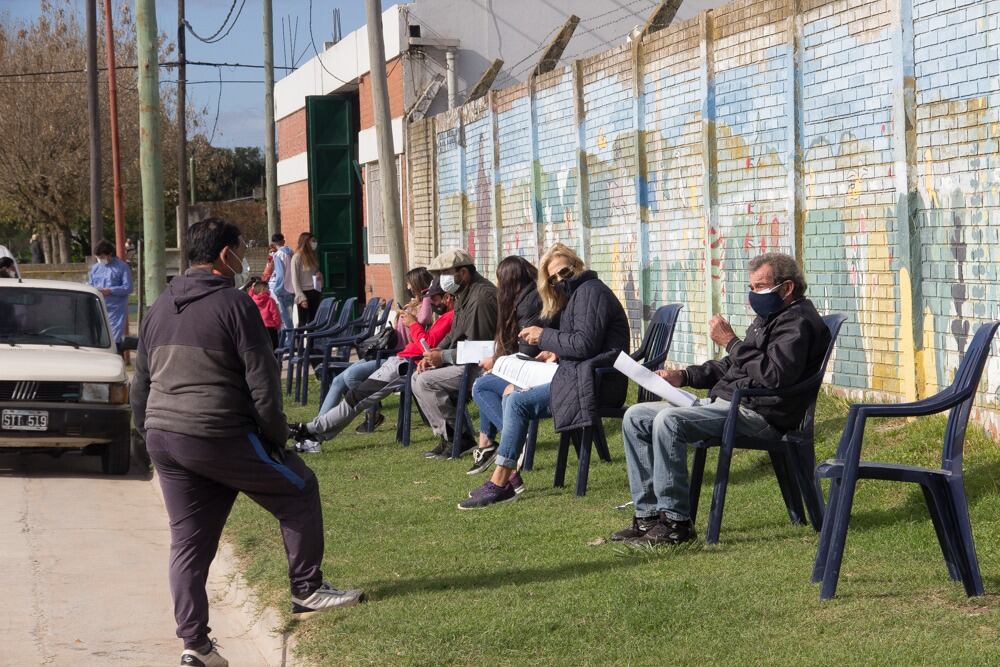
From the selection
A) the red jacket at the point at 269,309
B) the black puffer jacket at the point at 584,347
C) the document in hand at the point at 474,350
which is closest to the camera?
the black puffer jacket at the point at 584,347

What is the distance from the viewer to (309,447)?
38.7 feet

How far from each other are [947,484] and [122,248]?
2190 centimetres

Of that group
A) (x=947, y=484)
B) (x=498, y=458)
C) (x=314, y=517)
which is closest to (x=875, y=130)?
(x=498, y=458)

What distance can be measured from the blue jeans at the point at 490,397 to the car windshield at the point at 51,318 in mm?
4152

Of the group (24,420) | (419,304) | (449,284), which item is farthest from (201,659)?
(419,304)

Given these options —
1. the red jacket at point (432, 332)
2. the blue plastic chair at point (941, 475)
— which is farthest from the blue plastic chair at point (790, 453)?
the red jacket at point (432, 332)

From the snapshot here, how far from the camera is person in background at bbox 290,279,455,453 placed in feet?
37.6

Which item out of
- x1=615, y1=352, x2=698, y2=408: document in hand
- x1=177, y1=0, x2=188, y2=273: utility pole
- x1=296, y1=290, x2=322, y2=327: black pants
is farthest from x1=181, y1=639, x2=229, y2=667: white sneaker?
x1=177, y1=0, x2=188, y2=273: utility pole

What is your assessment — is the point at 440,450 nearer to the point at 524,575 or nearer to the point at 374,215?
the point at 524,575

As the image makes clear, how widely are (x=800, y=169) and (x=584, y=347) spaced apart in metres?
3.67

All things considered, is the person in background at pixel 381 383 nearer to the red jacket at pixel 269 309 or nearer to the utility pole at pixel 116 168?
the red jacket at pixel 269 309

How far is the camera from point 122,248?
25781 millimetres

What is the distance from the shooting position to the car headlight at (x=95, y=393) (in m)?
11.4

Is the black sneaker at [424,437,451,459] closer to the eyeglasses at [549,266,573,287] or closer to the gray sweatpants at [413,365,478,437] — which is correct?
the gray sweatpants at [413,365,478,437]
